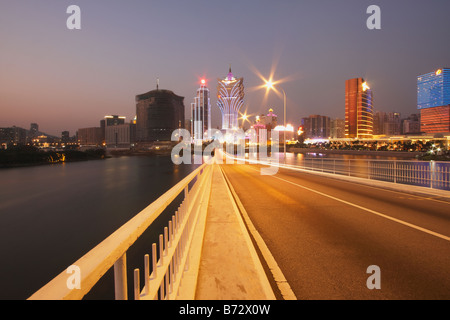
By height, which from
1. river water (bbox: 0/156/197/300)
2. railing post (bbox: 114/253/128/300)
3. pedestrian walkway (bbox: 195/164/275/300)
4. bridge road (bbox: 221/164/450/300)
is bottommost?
river water (bbox: 0/156/197/300)

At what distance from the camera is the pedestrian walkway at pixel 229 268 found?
3.89m

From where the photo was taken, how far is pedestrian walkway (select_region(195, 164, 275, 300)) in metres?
3.89

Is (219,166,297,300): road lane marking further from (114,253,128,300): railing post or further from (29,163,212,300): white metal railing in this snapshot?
(114,253,128,300): railing post

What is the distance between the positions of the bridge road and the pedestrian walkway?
524 millimetres

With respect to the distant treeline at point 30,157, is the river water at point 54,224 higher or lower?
lower

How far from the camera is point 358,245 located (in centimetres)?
613

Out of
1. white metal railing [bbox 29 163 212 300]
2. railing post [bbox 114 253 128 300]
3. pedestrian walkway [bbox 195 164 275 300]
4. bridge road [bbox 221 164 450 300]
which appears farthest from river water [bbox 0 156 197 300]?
railing post [bbox 114 253 128 300]

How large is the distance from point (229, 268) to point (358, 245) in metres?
3.23

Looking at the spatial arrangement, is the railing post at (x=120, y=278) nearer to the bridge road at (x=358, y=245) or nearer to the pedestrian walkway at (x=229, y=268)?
A: the pedestrian walkway at (x=229, y=268)

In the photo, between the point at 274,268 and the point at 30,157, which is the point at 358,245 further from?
the point at 30,157

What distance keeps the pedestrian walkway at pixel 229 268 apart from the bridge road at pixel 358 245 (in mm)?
524

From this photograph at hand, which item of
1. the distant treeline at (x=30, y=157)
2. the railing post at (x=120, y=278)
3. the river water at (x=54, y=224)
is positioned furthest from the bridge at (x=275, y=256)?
the distant treeline at (x=30, y=157)
